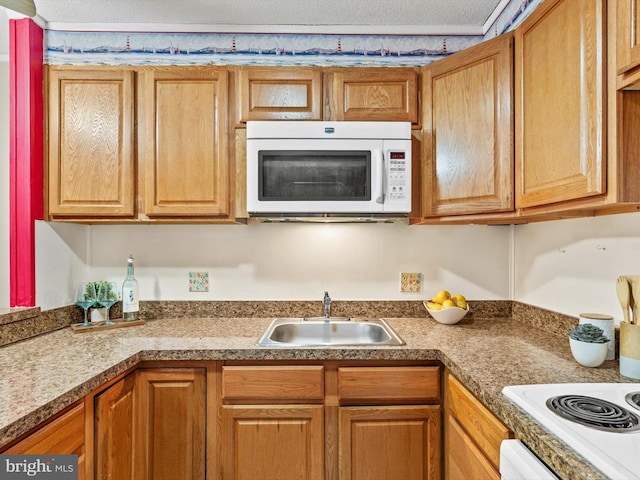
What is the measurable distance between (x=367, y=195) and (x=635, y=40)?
0.99m

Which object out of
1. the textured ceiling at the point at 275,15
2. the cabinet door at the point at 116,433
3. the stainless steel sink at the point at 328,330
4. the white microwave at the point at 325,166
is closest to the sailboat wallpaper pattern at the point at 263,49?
the textured ceiling at the point at 275,15

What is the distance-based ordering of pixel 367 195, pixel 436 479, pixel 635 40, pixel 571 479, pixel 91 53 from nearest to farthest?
pixel 571 479, pixel 635 40, pixel 436 479, pixel 367 195, pixel 91 53

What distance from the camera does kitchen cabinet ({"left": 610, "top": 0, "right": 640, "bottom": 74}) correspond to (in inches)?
36.8

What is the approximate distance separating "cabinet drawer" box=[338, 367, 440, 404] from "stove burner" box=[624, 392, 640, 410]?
0.63m

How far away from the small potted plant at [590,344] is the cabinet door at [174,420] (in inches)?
53.5

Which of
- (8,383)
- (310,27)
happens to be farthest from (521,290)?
(8,383)

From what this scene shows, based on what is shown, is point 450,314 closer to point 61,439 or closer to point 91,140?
point 61,439

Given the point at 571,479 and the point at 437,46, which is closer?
the point at 571,479

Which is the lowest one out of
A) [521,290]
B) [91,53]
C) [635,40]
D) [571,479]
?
[571,479]

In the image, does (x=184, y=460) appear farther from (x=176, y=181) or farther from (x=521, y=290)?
(x=521, y=290)

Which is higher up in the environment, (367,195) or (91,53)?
(91,53)

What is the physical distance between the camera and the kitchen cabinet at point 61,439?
95cm

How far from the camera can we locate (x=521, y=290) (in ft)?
6.56

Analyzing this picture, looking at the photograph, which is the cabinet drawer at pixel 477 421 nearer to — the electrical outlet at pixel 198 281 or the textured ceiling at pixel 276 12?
the electrical outlet at pixel 198 281
